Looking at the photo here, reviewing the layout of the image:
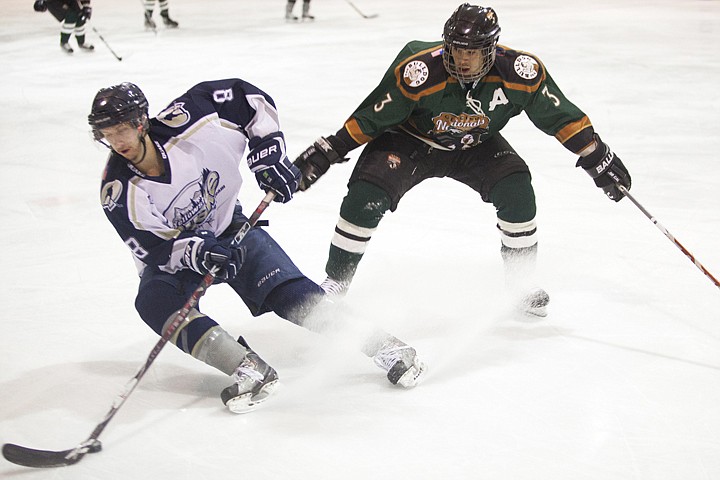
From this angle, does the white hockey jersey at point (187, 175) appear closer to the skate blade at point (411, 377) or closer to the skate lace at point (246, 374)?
the skate lace at point (246, 374)

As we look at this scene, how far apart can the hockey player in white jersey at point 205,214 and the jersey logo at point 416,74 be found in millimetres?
429

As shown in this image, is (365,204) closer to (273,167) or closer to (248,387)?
(273,167)

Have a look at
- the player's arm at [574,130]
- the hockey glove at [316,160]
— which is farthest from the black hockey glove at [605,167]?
the hockey glove at [316,160]

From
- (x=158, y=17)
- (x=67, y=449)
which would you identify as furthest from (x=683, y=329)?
(x=158, y=17)

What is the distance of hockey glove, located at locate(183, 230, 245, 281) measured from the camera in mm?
2271

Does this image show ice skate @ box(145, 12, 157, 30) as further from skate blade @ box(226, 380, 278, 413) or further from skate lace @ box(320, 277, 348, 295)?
skate blade @ box(226, 380, 278, 413)

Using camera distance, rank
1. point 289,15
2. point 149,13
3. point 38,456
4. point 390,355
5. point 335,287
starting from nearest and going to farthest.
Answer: point 38,456 < point 390,355 < point 335,287 < point 149,13 < point 289,15

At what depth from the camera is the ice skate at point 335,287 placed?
9.37 feet

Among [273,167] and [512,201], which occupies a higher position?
Result: [273,167]

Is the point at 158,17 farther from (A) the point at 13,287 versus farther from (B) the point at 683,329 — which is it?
(B) the point at 683,329

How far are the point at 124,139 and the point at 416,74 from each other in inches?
36.3

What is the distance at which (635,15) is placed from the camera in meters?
9.76

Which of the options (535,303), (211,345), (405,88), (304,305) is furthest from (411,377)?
(405,88)

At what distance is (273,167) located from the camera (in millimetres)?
2477
